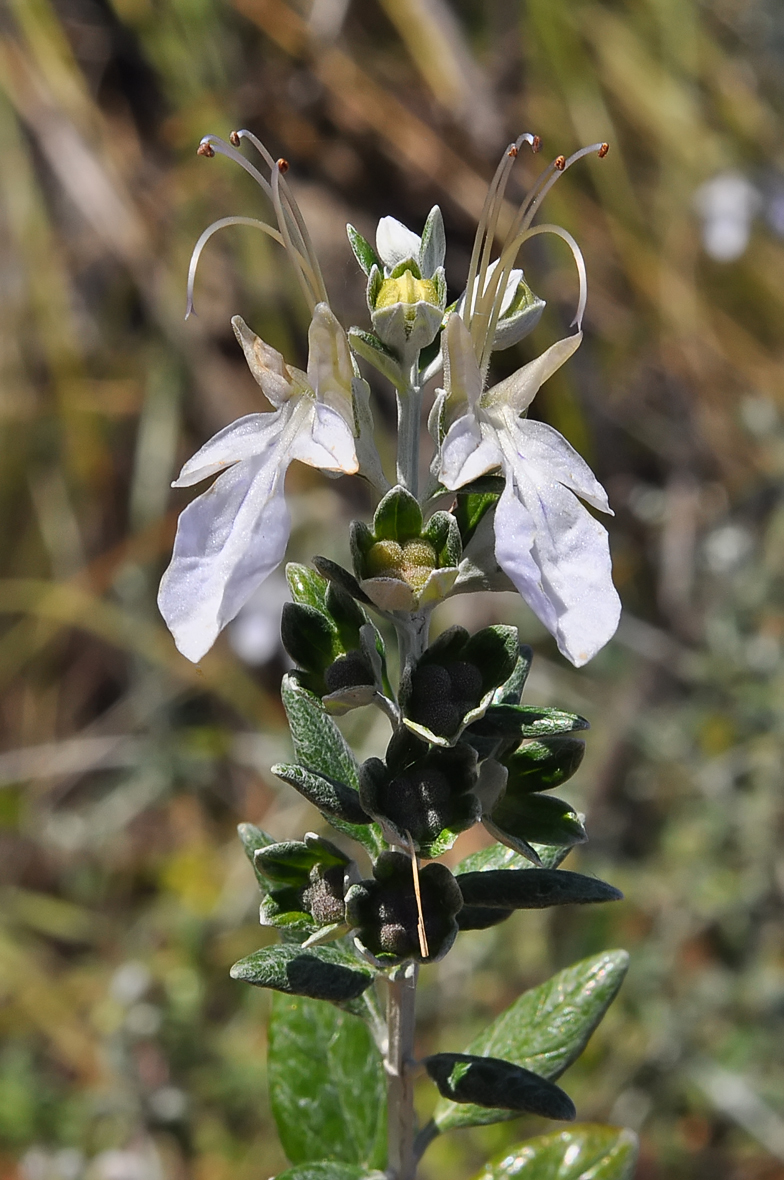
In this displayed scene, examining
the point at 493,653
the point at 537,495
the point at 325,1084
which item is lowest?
the point at 325,1084

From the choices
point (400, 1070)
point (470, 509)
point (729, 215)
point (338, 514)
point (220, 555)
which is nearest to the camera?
point (220, 555)

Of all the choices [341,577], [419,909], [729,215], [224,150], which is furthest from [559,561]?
[729,215]

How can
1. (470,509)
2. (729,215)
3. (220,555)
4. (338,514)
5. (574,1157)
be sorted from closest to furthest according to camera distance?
(220,555), (470,509), (574,1157), (338,514), (729,215)

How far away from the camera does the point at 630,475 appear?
11.9 feet

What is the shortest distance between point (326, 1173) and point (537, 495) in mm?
610

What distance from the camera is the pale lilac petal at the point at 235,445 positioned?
769 millimetres

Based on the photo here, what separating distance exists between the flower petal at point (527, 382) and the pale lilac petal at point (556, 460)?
Result: 3 centimetres

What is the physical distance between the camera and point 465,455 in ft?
2.46

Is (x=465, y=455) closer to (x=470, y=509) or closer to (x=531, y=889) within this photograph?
(x=470, y=509)

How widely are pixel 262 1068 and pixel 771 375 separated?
2.83 meters

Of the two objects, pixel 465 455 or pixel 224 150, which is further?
pixel 224 150

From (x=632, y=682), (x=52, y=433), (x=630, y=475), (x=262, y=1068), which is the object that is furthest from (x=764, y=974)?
(x=52, y=433)

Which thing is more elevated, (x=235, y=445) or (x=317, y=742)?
(x=235, y=445)

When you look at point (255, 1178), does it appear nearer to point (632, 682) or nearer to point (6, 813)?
point (6, 813)
